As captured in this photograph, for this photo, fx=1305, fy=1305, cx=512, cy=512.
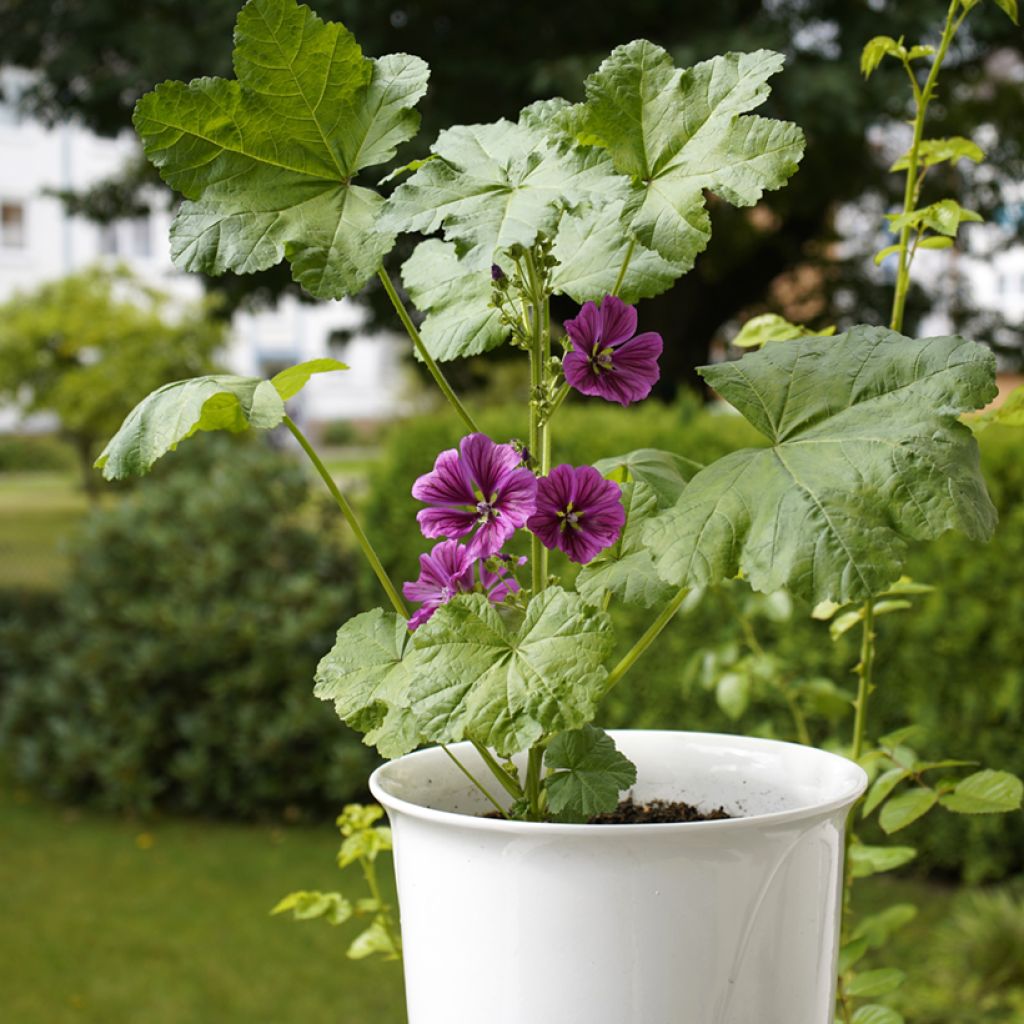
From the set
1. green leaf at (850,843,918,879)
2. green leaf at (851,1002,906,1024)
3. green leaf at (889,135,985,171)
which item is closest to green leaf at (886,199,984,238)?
green leaf at (889,135,985,171)

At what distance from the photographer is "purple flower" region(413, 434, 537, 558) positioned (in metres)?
1.01

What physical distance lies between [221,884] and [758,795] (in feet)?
12.5

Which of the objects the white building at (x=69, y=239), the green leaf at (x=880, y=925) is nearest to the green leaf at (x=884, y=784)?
the green leaf at (x=880, y=925)

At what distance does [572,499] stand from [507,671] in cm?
16

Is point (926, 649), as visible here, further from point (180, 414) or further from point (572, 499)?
point (180, 414)

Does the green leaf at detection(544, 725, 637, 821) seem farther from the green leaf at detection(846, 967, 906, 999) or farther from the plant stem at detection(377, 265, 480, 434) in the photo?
the green leaf at detection(846, 967, 906, 999)

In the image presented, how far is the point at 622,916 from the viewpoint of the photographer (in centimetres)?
91

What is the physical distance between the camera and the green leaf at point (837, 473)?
89 cm

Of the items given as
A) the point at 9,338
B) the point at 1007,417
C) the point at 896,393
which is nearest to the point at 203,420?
the point at 896,393

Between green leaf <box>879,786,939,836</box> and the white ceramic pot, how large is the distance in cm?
43

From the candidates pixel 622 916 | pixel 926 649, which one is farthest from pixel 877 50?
pixel 926 649

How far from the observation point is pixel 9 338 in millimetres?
15844

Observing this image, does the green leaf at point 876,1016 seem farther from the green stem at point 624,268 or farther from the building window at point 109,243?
the building window at point 109,243

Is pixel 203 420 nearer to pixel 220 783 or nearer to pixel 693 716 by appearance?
pixel 693 716
